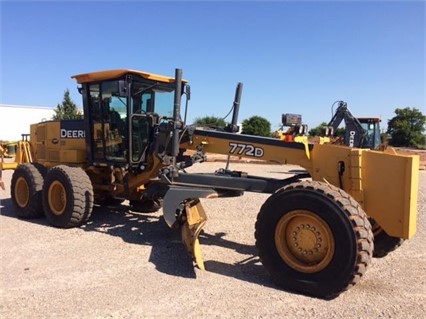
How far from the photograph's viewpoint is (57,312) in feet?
13.5

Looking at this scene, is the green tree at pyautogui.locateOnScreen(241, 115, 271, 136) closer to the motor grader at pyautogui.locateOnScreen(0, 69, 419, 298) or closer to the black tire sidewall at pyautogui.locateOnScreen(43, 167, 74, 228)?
the motor grader at pyautogui.locateOnScreen(0, 69, 419, 298)

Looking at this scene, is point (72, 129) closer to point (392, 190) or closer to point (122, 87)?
point (122, 87)

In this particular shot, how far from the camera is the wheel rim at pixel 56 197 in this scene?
7609mm

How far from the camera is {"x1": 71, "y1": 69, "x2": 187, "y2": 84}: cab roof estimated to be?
23.5 feet

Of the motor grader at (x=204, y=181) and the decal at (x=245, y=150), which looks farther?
the decal at (x=245, y=150)

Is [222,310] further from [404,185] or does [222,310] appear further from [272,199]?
[404,185]

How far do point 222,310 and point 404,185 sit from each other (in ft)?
7.57

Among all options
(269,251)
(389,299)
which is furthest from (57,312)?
(389,299)

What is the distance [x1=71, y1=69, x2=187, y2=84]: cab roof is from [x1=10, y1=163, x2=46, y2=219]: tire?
2.07 m

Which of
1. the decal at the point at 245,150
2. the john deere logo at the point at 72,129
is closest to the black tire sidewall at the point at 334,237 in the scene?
the decal at the point at 245,150

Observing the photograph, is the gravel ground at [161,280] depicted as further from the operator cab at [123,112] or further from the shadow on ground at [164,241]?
the operator cab at [123,112]

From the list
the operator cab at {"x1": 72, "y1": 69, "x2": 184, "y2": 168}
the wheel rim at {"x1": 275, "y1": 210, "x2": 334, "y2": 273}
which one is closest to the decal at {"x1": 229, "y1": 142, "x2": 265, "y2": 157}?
the wheel rim at {"x1": 275, "y1": 210, "x2": 334, "y2": 273}

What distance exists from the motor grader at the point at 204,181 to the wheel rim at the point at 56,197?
0.02 metres

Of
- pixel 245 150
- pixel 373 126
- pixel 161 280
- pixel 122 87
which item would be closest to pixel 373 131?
pixel 373 126
